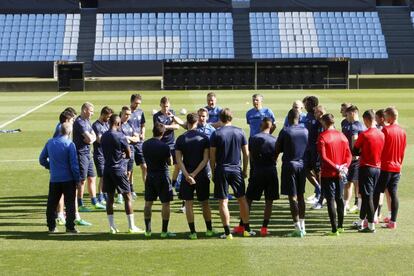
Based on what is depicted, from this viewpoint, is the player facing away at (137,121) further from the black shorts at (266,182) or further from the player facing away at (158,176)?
the black shorts at (266,182)

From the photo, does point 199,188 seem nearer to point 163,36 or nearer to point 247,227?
point 247,227

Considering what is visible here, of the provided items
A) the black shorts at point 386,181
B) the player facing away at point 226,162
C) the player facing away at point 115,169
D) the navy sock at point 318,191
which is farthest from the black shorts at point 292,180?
the navy sock at point 318,191

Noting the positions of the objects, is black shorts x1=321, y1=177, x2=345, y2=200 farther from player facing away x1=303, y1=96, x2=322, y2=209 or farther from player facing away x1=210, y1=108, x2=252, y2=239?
player facing away x1=303, y1=96, x2=322, y2=209

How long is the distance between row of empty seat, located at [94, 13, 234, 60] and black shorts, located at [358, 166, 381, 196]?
43.5 meters

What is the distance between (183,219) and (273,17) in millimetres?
47993

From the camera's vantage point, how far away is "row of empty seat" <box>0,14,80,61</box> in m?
56.7

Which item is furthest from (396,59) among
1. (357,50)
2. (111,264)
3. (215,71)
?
(111,264)

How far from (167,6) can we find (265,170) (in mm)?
49442

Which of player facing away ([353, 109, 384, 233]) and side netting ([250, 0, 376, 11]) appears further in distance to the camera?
side netting ([250, 0, 376, 11])

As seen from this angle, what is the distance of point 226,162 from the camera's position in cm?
1210

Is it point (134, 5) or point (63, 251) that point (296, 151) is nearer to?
point (63, 251)

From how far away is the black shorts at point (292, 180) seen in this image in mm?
12336

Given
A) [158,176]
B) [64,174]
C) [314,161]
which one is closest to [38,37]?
[314,161]

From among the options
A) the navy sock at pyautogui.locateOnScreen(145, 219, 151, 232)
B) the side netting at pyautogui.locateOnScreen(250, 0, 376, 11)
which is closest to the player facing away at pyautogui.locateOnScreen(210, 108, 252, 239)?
the navy sock at pyautogui.locateOnScreen(145, 219, 151, 232)
